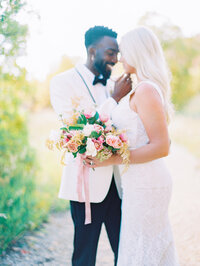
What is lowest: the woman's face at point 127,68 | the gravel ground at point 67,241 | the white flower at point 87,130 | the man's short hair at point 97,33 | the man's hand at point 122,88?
the gravel ground at point 67,241

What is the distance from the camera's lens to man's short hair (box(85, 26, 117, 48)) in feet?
9.57

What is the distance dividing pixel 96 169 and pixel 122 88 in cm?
68

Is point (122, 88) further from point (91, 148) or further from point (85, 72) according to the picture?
point (91, 148)

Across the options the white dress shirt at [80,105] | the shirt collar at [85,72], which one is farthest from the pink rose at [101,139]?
the shirt collar at [85,72]

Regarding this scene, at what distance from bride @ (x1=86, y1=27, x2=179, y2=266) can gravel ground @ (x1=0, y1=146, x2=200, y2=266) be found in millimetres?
1275

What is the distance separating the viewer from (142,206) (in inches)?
93.5

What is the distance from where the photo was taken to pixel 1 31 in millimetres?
2477

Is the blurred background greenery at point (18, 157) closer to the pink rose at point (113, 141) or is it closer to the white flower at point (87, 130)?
the white flower at point (87, 130)

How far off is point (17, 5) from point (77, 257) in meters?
2.03

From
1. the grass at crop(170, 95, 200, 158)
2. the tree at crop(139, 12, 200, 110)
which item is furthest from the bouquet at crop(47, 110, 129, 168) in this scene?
the tree at crop(139, 12, 200, 110)

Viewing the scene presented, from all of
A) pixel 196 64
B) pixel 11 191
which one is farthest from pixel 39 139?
pixel 196 64

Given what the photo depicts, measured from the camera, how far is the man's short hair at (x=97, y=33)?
2.92 meters

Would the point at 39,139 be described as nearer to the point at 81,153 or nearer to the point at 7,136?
the point at 7,136

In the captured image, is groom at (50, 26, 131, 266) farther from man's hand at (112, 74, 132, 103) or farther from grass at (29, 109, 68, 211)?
grass at (29, 109, 68, 211)
